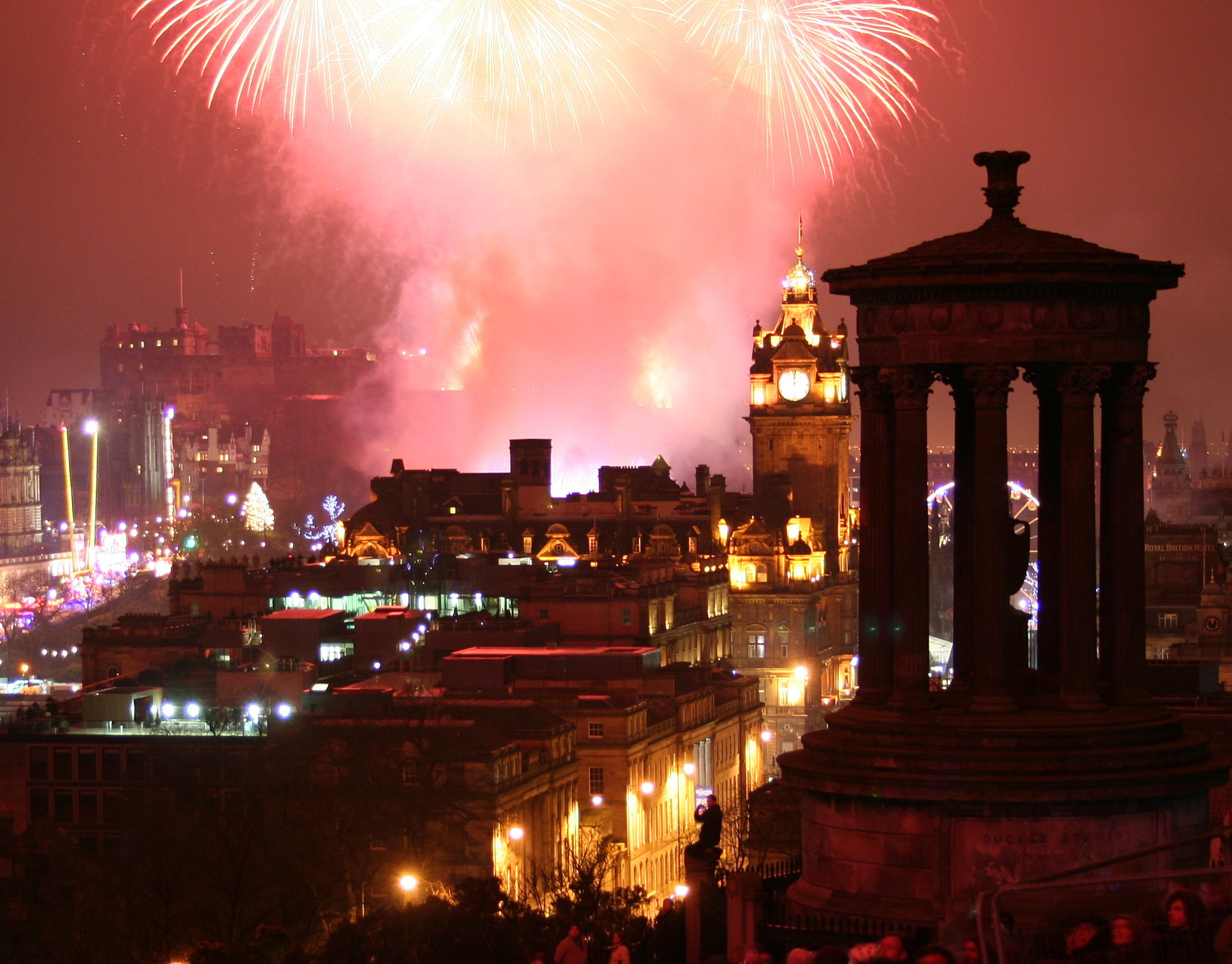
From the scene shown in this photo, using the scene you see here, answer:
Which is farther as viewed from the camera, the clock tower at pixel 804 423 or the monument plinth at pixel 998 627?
the clock tower at pixel 804 423

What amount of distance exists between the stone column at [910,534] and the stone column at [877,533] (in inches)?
4.0

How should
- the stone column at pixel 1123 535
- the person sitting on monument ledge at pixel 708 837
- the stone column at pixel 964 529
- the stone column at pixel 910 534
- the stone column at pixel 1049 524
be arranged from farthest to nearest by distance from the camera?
the person sitting on monument ledge at pixel 708 837
the stone column at pixel 964 529
the stone column at pixel 1049 524
the stone column at pixel 1123 535
the stone column at pixel 910 534

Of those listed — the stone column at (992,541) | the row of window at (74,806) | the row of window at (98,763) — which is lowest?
the row of window at (74,806)

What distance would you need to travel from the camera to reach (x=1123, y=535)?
4012 centimetres

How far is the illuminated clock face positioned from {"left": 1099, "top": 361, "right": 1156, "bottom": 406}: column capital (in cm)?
13368

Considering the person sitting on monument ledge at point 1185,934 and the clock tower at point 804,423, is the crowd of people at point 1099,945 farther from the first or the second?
the clock tower at point 804,423

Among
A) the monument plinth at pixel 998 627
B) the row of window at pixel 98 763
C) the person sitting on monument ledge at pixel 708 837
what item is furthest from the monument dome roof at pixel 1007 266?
the row of window at pixel 98 763

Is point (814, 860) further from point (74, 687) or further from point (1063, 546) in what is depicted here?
point (74, 687)

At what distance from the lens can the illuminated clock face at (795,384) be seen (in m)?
174

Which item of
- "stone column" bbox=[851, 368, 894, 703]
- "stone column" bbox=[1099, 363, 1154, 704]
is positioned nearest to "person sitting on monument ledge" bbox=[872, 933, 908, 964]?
"stone column" bbox=[851, 368, 894, 703]

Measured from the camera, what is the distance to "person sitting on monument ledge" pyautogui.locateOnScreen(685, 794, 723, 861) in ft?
140

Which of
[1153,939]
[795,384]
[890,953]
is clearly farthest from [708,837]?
[795,384]

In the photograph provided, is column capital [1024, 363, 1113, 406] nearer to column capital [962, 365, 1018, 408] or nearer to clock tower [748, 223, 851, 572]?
column capital [962, 365, 1018, 408]

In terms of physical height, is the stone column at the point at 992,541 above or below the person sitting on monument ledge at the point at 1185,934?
above
